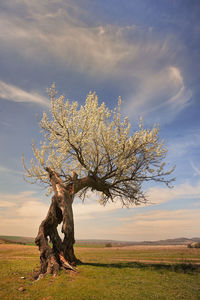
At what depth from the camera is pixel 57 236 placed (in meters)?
20.6

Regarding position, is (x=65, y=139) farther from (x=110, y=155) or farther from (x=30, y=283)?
(x=30, y=283)

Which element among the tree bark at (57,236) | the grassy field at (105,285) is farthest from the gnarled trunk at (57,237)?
the grassy field at (105,285)

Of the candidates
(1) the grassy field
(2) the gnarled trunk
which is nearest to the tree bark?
(2) the gnarled trunk

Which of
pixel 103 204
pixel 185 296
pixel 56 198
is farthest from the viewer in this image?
pixel 103 204

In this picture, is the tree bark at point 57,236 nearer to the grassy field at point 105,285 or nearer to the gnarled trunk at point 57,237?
the gnarled trunk at point 57,237

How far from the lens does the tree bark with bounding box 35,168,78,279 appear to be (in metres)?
18.7

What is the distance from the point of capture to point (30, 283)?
16.0 metres

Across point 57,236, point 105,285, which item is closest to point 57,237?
point 57,236

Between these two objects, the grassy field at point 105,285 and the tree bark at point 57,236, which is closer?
the grassy field at point 105,285

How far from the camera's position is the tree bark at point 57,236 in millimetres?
18688

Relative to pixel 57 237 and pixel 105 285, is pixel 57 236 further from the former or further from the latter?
pixel 105 285

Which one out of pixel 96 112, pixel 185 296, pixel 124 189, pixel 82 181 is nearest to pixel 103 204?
pixel 124 189

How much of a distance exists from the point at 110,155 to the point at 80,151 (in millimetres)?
3310

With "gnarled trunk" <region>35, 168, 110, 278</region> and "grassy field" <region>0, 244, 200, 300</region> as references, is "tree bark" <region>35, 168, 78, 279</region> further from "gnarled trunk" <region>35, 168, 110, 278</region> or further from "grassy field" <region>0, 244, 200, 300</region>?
"grassy field" <region>0, 244, 200, 300</region>
